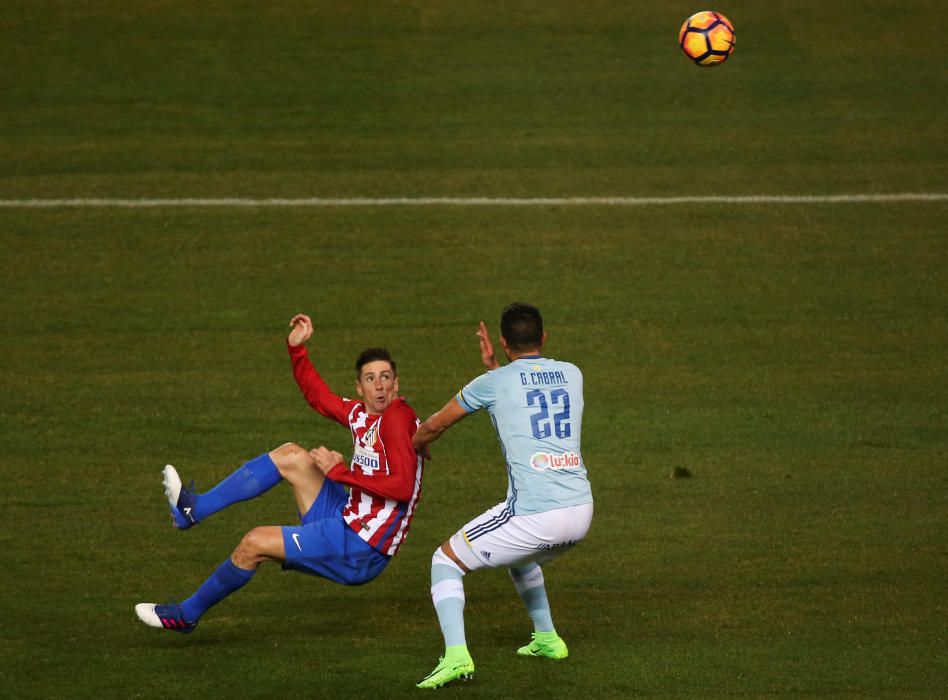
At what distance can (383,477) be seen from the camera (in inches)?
305

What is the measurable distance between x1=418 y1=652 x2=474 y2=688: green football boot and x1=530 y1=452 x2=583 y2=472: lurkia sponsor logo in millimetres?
1026

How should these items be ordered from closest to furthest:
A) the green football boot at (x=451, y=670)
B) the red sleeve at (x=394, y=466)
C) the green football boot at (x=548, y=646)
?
1. the green football boot at (x=451, y=670)
2. the red sleeve at (x=394, y=466)
3. the green football boot at (x=548, y=646)

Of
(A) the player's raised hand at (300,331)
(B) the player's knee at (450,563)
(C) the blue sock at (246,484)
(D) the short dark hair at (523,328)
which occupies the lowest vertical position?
(B) the player's knee at (450,563)

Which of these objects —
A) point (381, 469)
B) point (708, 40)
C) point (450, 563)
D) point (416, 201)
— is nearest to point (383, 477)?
point (381, 469)

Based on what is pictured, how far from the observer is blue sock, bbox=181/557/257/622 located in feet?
25.3

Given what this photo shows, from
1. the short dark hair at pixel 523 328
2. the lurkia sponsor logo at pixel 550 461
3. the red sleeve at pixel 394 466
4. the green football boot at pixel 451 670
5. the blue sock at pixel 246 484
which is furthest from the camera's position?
the blue sock at pixel 246 484

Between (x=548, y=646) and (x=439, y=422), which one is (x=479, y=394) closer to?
(x=439, y=422)

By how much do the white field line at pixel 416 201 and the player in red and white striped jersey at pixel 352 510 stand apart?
768cm

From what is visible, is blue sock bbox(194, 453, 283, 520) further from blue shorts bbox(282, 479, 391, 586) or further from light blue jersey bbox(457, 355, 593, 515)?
light blue jersey bbox(457, 355, 593, 515)

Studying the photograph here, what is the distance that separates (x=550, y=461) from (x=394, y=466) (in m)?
0.84

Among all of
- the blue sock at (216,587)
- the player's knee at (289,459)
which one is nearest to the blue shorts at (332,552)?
the blue sock at (216,587)

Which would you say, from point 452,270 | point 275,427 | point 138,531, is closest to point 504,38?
point 452,270

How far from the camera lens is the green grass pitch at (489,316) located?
8.34 meters

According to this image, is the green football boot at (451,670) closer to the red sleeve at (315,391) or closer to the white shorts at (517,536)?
the white shorts at (517,536)
